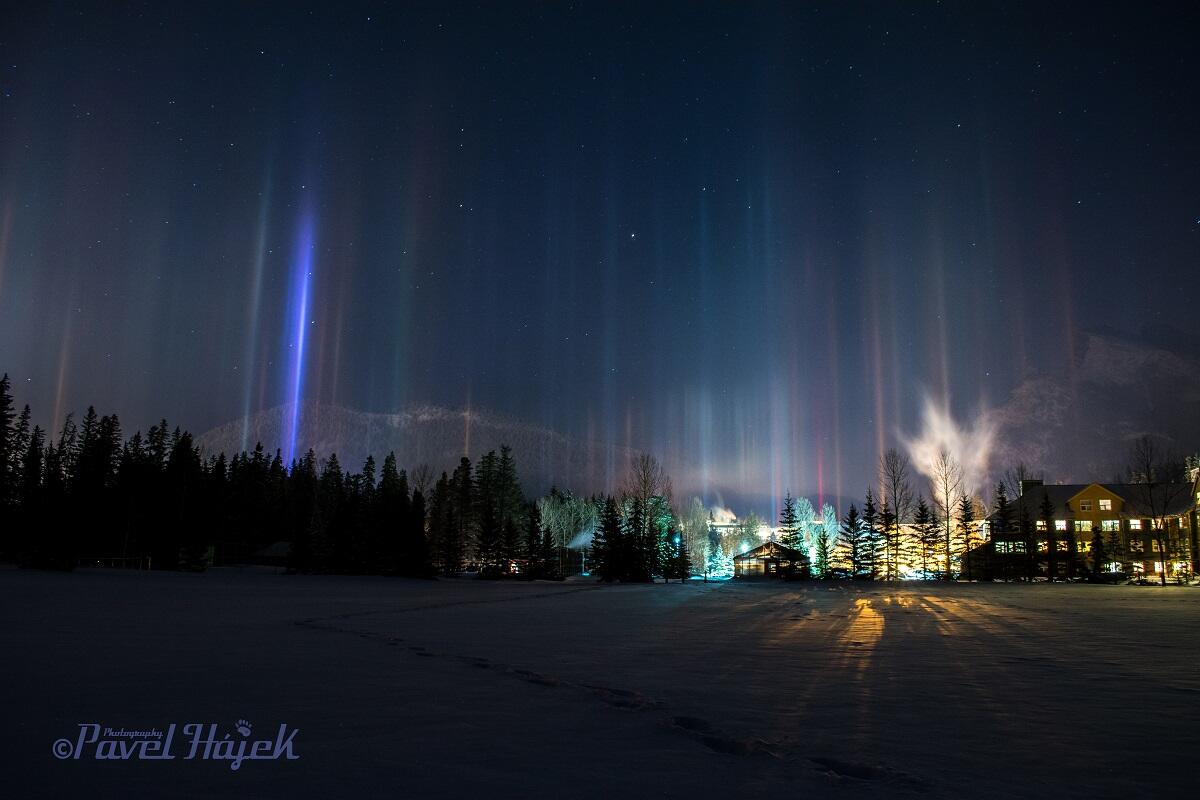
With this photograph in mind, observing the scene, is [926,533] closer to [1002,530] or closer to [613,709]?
[1002,530]

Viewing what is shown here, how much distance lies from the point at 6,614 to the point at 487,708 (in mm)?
21085

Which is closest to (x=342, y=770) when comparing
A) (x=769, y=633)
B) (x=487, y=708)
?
(x=487, y=708)

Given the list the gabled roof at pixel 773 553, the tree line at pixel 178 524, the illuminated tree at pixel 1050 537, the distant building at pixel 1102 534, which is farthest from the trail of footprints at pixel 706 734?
the illuminated tree at pixel 1050 537

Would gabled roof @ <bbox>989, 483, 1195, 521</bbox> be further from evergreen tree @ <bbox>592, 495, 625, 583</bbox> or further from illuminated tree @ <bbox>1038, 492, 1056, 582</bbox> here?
evergreen tree @ <bbox>592, 495, 625, 583</bbox>

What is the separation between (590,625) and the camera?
2284 centimetres

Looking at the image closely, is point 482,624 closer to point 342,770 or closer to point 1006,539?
point 342,770

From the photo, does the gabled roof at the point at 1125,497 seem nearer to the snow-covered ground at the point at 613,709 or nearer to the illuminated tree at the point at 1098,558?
the illuminated tree at the point at 1098,558

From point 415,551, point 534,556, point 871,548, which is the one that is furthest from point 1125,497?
point 415,551

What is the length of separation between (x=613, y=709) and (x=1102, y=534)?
10564 centimetres

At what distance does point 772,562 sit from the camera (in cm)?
10250

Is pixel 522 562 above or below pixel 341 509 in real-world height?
below

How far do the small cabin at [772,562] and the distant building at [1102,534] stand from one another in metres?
23.8

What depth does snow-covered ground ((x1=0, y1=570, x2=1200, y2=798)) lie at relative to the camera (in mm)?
6082

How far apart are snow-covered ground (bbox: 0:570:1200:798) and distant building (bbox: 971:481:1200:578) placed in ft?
265
